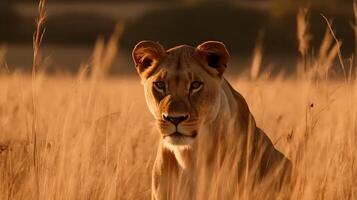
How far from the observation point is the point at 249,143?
4.23m

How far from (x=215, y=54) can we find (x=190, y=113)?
40 cm

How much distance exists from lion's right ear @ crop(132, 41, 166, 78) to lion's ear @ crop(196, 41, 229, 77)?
0.17m

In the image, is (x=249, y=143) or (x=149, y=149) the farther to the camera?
(x=149, y=149)

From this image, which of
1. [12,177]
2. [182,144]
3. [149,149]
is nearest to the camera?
[182,144]

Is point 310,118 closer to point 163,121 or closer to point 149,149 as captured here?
point 163,121

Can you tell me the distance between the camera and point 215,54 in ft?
13.6

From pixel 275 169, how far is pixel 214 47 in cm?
73

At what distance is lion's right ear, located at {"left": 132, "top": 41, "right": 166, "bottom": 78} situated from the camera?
4160 millimetres

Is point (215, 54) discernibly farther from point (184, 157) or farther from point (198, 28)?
point (198, 28)

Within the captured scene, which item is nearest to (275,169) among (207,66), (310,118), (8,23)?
(310,118)

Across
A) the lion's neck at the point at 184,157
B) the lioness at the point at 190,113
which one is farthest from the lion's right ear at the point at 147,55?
the lion's neck at the point at 184,157

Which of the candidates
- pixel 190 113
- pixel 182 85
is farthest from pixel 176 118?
pixel 182 85

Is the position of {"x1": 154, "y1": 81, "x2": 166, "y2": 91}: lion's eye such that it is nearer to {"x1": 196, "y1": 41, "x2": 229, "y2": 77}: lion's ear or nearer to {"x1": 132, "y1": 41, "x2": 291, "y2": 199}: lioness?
{"x1": 132, "y1": 41, "x2": 291, "y2": 199}: lioness

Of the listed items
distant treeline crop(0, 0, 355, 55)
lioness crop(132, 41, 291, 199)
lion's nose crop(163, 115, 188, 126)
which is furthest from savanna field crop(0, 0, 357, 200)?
distant treeline crop(0, 0, 355, 55)
